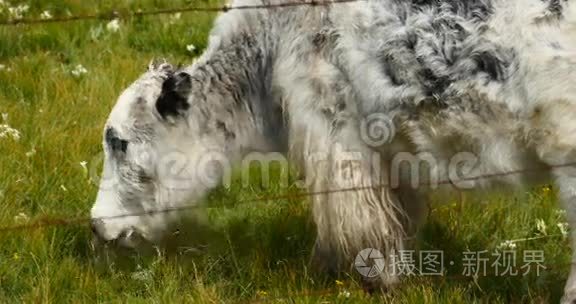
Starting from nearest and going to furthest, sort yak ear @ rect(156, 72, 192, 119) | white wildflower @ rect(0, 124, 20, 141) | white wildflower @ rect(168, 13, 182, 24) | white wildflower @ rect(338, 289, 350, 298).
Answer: white wildflower @ rect(338, 289, 350, 298) < yak ear @ rect(156, 72, 192, 119) < white wildflower @ rect(0, 124, 20, 141) < white wildflower @ rect(168, 13, 182, 24)

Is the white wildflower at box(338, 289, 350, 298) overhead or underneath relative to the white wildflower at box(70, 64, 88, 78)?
underneath

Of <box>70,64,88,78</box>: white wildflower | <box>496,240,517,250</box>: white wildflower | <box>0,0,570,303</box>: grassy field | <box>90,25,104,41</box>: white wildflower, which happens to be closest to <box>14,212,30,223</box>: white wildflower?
<box>0,0,570,303</box>: grassy field

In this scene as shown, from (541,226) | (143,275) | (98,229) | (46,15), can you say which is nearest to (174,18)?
(46,15)

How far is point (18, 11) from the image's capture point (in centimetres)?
734

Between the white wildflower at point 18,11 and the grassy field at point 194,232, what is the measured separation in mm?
906

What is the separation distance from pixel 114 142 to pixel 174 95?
0.35 metres

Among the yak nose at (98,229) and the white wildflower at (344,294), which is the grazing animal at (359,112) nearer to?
the yak nose at (98,229)

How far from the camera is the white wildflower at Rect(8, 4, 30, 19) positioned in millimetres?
7249

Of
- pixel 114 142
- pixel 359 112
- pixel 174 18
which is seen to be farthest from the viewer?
pixel 174 18

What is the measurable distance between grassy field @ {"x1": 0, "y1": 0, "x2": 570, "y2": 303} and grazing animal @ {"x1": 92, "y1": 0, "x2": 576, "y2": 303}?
0.20 metres

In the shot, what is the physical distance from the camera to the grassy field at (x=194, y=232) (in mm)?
4230

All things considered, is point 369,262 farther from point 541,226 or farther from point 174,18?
point 174,18

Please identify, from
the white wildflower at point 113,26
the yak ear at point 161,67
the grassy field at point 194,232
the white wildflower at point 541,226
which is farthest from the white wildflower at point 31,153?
the white wildflower at point 541,226

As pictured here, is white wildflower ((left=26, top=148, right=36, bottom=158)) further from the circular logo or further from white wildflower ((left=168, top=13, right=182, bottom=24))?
white wildflower ((left=168, top=13, right=182, bottom=24))
